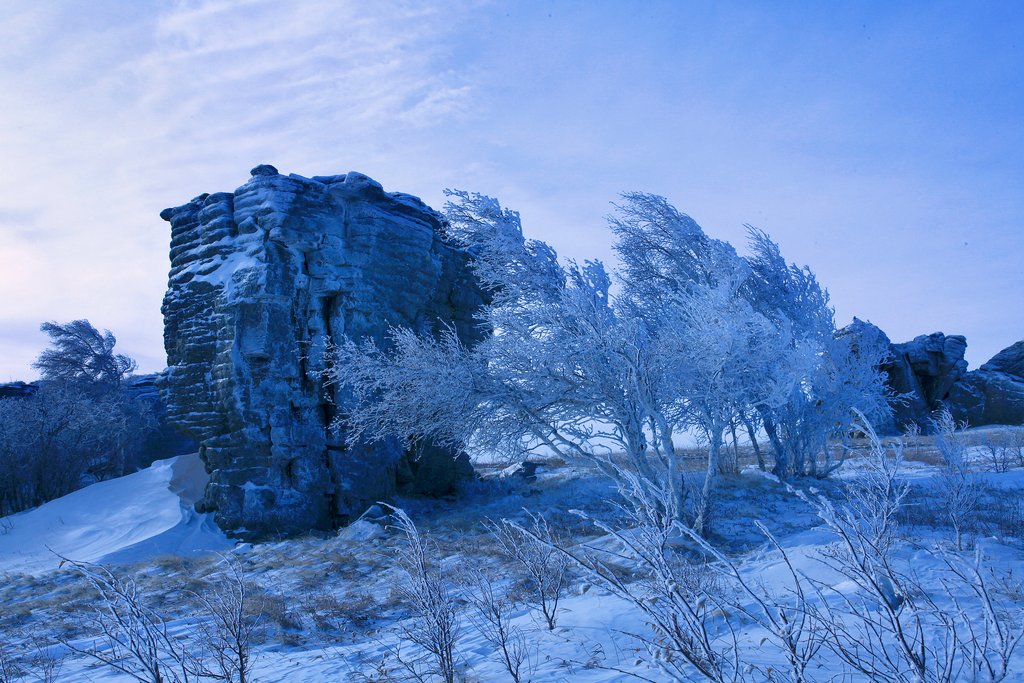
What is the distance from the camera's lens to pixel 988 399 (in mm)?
31062

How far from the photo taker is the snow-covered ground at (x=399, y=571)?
5176 millimetres

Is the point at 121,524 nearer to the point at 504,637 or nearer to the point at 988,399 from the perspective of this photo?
the point at 504,637

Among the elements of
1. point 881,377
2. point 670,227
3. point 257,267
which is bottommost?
point 881,377

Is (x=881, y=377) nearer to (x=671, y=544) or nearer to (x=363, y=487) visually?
(x=671, y=544)

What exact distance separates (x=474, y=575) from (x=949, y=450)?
8.75m

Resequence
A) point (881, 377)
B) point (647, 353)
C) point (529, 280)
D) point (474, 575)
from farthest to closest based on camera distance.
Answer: point (881, 377)
point (529, 280)
point (647, 353)
point (474, 575)

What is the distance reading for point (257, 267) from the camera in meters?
13.9

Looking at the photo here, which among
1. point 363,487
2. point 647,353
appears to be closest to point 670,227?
point 647,353

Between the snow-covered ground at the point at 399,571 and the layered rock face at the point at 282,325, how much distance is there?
1.32 meters

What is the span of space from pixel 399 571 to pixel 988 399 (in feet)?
104

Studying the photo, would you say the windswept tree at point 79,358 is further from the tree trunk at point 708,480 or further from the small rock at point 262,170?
the tree trunk at point 708,480

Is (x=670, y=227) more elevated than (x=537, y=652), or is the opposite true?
(x=670, y=227)

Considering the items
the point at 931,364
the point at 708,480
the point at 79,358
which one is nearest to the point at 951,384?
the point at 931,364

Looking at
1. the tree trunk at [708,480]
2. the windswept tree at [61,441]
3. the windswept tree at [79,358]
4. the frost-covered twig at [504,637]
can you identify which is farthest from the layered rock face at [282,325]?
the windswept tree at [79,358]
